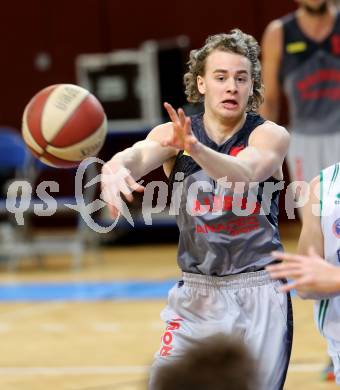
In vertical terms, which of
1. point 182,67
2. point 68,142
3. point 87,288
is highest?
point 68,142

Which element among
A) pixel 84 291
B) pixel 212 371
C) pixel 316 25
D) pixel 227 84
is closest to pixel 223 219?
pixel 227 84

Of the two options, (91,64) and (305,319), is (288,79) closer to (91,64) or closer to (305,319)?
(305,319)

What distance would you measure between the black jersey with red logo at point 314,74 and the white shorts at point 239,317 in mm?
2650

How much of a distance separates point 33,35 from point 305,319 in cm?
804

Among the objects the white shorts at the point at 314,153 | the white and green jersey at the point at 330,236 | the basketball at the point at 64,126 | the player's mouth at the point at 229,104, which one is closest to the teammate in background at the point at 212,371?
the white and green jersey at the point at 330,236

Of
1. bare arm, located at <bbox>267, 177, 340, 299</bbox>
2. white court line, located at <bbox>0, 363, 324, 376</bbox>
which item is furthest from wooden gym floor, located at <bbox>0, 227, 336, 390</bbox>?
bare arm, located at <bbox>267, 177, 340, 299</bbox>

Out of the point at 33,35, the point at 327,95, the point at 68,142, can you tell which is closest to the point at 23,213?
the point at 33,35

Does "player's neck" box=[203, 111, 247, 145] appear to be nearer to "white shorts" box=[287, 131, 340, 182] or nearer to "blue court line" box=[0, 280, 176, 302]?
"white shorts" box=[287, 131, 340, 182]

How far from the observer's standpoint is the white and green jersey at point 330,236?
3.58m

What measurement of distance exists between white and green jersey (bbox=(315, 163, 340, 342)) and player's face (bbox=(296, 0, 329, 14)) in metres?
2.65

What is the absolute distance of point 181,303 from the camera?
12.9 feet

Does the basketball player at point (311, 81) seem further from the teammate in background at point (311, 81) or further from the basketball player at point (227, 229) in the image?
the basketball player at point (227, 229)

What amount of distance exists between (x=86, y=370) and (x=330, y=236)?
2.80 m

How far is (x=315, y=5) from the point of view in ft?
20.2
